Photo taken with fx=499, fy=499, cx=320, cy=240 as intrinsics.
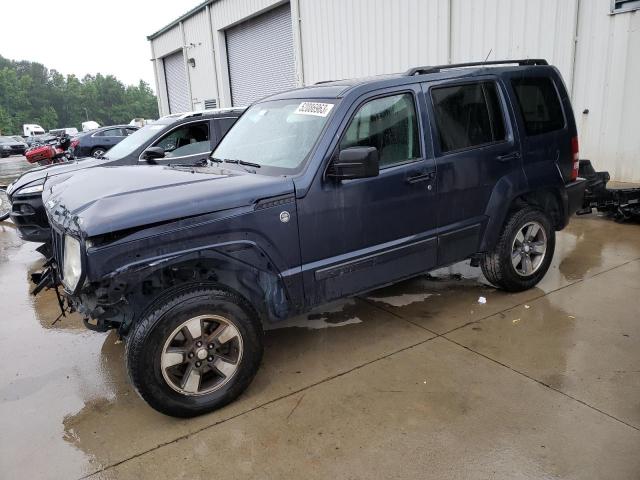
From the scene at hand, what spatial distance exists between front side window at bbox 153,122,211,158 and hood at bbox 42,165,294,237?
389cm

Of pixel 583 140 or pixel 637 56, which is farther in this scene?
pixel 583 140

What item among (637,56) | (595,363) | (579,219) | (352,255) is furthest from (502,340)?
(637,56)

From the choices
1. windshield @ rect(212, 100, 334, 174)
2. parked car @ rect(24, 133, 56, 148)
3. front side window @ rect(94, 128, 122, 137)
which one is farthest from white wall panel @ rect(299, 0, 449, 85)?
parked car @ rect(24, 133, 56, 148)

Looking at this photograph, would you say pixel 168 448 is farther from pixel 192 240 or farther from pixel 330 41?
pixel 330 41

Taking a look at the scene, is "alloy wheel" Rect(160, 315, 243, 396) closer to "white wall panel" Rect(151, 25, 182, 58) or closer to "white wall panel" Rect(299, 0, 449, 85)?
"white wall panel" Rect(299, 0, 449, 85)

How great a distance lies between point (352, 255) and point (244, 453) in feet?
4.83

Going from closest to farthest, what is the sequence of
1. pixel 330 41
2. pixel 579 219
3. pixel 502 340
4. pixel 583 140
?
pixel 502 340
pixel 579 219
pixel 583 140
pixel 330 41

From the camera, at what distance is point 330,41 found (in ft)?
44.1

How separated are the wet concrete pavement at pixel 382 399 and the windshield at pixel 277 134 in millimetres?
1461

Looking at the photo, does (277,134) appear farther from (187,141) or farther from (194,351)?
(187,141)

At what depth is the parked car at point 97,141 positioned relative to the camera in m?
16.7

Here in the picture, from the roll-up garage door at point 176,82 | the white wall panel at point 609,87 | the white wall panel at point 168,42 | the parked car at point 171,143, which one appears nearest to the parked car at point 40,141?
the roll-up garage door at point 176,82

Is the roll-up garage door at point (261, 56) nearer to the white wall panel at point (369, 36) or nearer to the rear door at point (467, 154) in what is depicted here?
the white wall panel at point (369, 36)

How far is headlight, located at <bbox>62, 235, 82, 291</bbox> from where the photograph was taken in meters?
2.78
